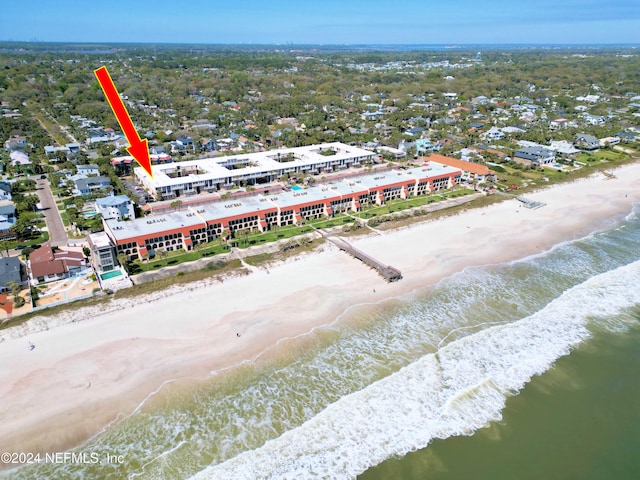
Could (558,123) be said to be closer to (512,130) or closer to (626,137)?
(626,137)

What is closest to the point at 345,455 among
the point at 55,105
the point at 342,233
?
the point at 342,233

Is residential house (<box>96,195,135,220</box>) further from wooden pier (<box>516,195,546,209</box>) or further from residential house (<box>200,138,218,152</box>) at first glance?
wooden pier (<box>516,195,546,209</box>)

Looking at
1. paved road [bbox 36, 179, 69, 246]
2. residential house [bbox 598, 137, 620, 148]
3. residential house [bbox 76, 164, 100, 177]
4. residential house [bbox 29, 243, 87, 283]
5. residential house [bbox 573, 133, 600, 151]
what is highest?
residential house [bbox 76, 164, 100, 177]

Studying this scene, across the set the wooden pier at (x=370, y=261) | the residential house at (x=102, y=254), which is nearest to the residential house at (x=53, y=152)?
the residential house at (x=102, y=254)

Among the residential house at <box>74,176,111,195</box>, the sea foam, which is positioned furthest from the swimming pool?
the residential house at <box>74,176,111,195</box>

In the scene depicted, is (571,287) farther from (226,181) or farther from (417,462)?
(226,181)

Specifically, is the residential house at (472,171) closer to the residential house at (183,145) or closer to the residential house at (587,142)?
the residential house at (587,142)
